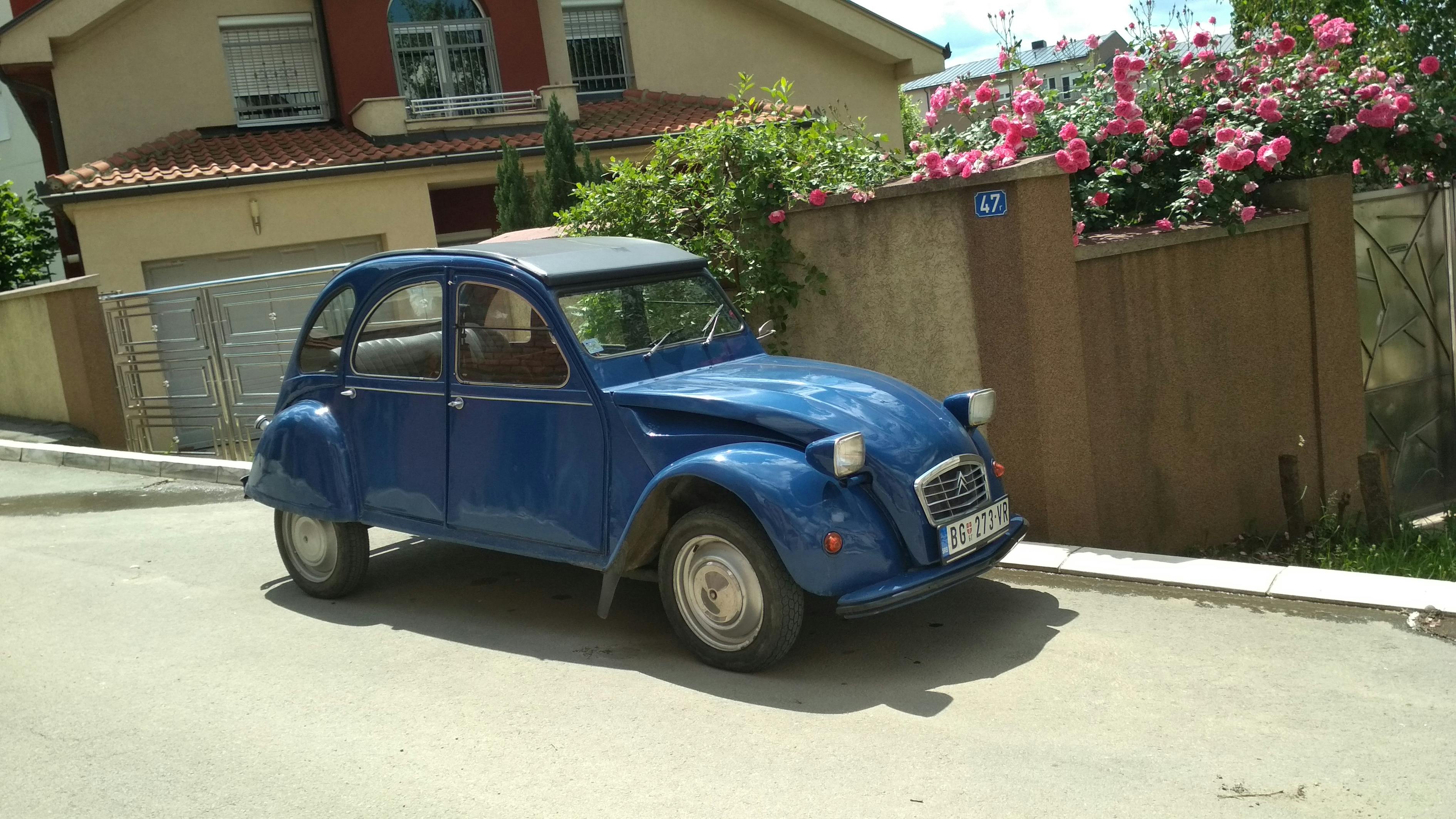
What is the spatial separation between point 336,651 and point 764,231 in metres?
3.64

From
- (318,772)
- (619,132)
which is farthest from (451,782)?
(619,132)

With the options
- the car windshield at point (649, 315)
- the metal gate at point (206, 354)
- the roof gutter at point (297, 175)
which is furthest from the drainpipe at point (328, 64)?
the car windshield at point (649, 315)

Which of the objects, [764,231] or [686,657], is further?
[764,231]

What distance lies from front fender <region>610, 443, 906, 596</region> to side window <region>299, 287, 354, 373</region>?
7.55ft

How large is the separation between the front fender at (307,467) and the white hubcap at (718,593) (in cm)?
202

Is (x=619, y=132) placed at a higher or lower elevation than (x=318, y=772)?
higher

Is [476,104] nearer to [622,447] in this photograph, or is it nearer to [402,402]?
[402,402]

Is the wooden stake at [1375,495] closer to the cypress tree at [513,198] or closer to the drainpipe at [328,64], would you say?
the cypress tree at [513,198]

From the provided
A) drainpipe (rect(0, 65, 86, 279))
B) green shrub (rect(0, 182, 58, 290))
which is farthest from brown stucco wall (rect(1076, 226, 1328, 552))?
green shrub (rect(0, 182, 58, 290))

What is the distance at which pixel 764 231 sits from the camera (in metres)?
7.77

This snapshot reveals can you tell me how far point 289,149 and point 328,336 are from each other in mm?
12591

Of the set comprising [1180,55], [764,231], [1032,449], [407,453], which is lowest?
[1032,449]

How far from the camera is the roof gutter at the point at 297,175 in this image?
15938mm

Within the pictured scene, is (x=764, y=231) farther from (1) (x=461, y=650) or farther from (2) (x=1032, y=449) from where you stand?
(1) (x=461, y=650)
